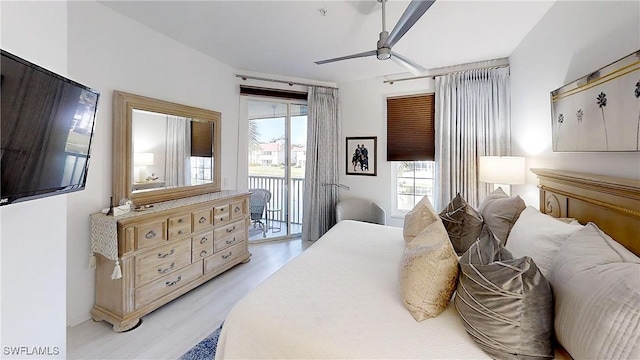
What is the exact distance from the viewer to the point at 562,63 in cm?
195

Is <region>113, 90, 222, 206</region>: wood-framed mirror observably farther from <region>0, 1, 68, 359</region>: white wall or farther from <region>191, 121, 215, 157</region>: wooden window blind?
<region>0, 1, 68, 359</region>: white wall

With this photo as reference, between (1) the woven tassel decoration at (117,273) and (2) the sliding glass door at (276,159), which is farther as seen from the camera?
(2) the sliding glass door at (276,159)

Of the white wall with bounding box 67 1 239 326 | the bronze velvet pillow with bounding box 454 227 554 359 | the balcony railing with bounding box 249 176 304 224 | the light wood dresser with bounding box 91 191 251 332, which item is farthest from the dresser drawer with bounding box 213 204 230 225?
the bronze velvet pillow with bounding box 454 227 554 359

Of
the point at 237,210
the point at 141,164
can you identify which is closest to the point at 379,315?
the point at 237,210

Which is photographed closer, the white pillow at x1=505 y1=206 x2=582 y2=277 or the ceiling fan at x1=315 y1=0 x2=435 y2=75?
the white pillow at x1=505 y1=206 x2=582 y2=277

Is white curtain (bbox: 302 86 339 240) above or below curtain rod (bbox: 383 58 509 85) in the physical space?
below

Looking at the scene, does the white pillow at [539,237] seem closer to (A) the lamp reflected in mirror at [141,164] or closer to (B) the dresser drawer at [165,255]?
(B) the dresser drawer at [165,255]

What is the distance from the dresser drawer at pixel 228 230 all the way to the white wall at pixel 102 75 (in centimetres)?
106

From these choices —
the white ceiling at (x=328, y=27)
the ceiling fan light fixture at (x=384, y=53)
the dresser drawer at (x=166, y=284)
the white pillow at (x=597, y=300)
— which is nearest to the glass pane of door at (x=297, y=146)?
the white ceiling at (x=328, y=27)

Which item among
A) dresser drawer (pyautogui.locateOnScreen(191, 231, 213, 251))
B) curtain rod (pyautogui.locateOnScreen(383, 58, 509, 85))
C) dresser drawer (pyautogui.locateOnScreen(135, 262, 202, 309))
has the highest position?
curtain rod (pyautogui.locateOnScreen(383, 58, 509, 85))

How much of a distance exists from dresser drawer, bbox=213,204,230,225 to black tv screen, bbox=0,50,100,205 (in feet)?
5.06

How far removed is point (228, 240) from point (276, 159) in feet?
5.24

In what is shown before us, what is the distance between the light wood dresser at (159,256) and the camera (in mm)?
2078

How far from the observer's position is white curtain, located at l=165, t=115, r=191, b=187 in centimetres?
288
